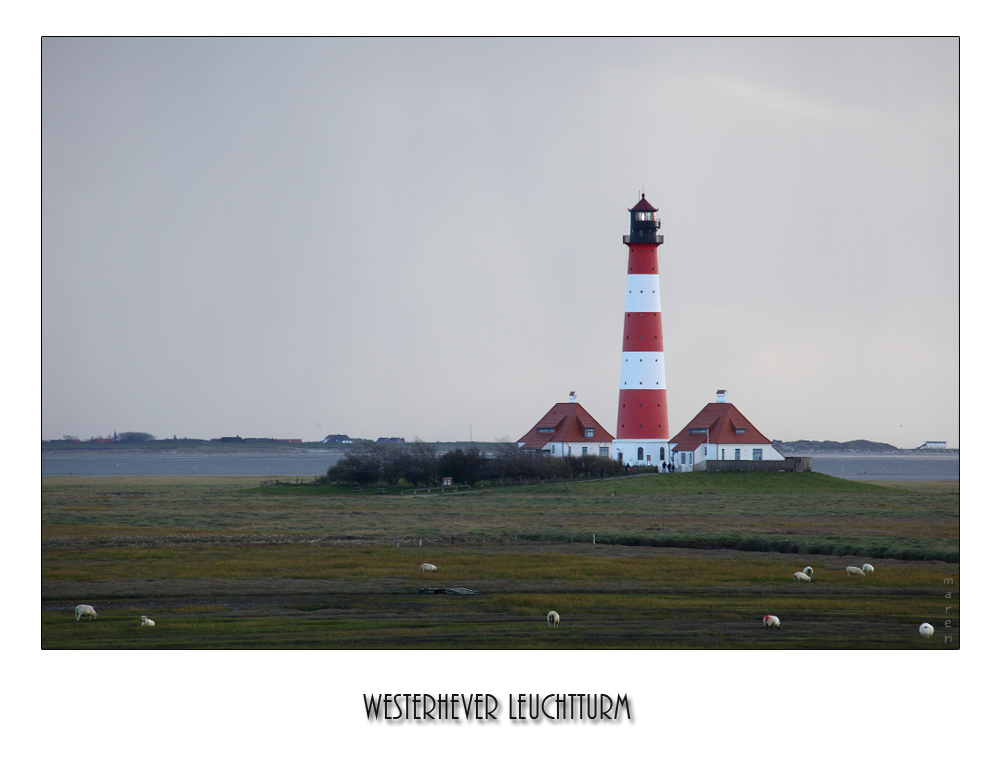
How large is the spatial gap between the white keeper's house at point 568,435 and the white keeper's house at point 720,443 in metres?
5.46

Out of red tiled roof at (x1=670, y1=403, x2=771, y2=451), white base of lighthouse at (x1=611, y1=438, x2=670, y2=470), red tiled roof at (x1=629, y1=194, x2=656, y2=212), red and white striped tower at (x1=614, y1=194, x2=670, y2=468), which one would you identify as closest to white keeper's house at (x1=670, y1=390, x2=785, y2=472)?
red tiled roof at (x1=670, y1=403, x2=771, y2=451)

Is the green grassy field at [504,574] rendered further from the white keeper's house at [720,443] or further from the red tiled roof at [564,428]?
the red tiled roof at [564,428]

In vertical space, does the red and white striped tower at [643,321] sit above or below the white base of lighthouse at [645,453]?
above

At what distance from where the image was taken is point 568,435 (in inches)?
2849

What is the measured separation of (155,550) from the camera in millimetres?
33375

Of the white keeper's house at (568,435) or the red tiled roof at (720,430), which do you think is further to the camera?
the white keeper's house at (568,435)

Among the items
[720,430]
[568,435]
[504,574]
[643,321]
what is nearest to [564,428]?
[568,435]

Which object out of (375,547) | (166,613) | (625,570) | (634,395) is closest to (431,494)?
(634,395)

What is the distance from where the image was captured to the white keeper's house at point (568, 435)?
71812 mm

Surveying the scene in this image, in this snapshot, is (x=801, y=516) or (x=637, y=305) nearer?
(x=801, y=516)

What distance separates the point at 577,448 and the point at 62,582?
155 feet

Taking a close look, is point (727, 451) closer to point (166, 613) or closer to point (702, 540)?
point (702, 540)

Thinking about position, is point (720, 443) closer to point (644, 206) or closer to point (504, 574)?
point (644, 206)

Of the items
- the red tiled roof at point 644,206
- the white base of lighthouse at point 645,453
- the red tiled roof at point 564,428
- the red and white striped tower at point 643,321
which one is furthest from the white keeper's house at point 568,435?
the red tiled roof at point 644,206
